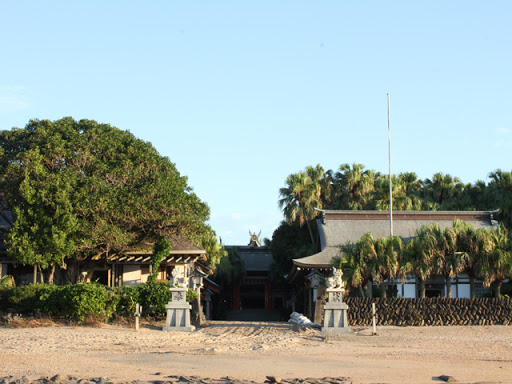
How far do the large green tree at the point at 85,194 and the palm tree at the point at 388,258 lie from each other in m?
7.83

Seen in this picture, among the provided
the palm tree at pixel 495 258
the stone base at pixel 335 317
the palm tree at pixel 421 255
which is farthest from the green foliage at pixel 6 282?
the palm tree at pixel 495 258

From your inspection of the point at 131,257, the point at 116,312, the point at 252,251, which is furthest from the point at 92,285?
the point at 252,251

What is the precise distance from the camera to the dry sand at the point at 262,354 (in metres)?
12.4

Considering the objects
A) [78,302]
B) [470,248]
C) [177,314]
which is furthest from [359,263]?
[78,302]

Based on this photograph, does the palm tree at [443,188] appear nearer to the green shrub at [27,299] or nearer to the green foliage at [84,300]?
the green foliage at [84,300]

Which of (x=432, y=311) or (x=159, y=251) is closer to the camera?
(x=432, y=311)

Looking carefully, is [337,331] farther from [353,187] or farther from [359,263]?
[353,187]

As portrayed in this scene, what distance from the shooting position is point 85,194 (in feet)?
80.6

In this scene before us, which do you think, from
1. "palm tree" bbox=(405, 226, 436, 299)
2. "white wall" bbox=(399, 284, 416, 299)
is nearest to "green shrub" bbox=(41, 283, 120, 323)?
"palm tree" bbox=(405, 226, 436, 299)

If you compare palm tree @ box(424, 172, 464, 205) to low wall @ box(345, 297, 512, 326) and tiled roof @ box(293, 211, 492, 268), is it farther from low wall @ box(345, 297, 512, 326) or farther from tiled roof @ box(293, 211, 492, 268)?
low wall @ box(345, 297, 512, 326)

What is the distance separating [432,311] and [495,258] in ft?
10.6

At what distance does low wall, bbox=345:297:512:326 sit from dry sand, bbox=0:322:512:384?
1.09m

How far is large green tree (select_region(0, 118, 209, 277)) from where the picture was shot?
80.2ft

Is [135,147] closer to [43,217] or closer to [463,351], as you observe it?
[43,217]
